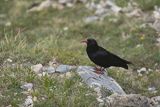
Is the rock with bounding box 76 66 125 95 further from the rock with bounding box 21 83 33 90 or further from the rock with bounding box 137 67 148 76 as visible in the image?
the rock with bounding box 137 67 148 76

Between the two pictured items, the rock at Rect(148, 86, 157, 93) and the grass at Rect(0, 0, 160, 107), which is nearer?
the grass at Rect(0, 0, 160, 107)

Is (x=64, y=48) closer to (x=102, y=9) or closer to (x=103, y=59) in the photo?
(x=103, y=59)

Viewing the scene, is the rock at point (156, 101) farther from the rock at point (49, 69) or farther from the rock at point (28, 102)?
the rock at point (28, 102)

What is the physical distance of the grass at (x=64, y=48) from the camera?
391 inches

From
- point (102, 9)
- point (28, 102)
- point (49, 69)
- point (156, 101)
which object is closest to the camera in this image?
point (28, 102)

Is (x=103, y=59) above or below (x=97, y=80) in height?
above

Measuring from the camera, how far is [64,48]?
45.6 feet

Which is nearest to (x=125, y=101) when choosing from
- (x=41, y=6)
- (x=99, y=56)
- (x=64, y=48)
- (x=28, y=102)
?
(x=28, y=102)

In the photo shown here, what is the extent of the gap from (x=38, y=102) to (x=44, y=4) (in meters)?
11.4

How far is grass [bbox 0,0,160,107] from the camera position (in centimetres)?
992


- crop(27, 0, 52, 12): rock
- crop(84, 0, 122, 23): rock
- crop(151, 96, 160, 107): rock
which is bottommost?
crop(27, 0, 52, 12): rock

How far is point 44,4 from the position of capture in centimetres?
2069

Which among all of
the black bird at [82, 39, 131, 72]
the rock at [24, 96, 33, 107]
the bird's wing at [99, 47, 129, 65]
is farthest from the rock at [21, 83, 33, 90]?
the bird's wing at [99, 47, 129, 65]

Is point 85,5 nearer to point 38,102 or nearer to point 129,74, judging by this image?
point 129,74
